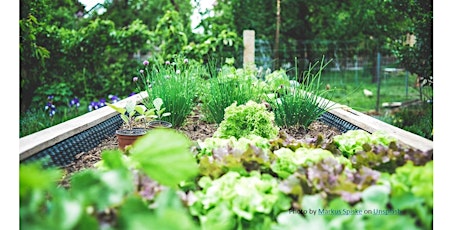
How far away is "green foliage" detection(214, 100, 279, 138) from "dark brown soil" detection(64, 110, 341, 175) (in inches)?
8.9

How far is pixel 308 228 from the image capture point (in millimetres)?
891

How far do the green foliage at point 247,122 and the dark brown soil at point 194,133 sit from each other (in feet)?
0.74

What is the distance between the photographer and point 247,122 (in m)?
2.32

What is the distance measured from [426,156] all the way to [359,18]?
800cm

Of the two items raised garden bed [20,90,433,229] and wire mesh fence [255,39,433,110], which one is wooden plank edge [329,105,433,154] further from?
wire mesh fence [255,39,433,110]

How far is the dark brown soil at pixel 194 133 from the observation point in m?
1.96

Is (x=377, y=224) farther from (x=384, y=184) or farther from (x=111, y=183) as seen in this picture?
(x=111, y=183)

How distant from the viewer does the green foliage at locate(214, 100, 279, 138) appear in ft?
7.52

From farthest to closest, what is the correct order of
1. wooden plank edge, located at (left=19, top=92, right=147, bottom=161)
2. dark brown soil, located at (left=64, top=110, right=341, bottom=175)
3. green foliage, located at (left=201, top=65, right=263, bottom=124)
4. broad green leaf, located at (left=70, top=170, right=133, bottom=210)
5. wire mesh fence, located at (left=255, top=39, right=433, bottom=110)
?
wire mesh fence, located at (left=255, top=39, right=433, bottom=110) → green foliage, located at (left=201, top=65, right=263, bottom=124) → dark brown soil, located at (left=64, top=110, right=341, bottom=175) → wooden plank edge, located at (left=19, top=92, right=147, bottom=161) → broad green leaf, located at (left=70, top=170, right=133, bottom=210)

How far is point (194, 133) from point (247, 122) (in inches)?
17.7

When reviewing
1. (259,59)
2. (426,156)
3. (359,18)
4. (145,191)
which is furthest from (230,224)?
(359,18)

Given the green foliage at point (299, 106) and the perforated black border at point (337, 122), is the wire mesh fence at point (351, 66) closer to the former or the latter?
the perforated black border at point (337, 122)

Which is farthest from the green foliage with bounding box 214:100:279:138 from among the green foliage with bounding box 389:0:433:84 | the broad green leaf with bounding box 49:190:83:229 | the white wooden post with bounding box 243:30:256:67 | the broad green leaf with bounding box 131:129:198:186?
the green foliage with bounding box 389:0:433:84

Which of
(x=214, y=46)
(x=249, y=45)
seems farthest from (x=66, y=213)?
(x=214, y=46)
